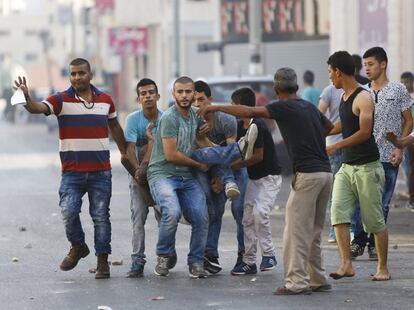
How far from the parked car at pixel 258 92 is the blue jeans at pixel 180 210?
11845mm

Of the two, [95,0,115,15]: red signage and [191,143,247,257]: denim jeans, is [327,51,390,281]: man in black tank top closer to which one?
[191,143,247,257]: denim jeans

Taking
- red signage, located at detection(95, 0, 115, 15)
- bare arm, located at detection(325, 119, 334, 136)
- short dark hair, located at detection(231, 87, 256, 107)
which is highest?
red signage, located at detection(95, 0, 115, 15)

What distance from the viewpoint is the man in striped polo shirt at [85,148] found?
12.8 m

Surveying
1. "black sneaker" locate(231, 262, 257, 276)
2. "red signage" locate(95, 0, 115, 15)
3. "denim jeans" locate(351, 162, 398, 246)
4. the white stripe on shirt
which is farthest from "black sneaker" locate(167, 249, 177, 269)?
"red signage" locate(95, 0, 115, 15)

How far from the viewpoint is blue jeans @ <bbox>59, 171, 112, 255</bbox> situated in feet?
42.3

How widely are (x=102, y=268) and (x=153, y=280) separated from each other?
473mm

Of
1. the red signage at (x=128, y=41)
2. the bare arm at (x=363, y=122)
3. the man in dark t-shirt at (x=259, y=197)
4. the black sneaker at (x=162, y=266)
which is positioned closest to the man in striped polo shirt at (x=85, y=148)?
the black sneaker at (x=162, y=266)

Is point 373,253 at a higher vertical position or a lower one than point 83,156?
lower

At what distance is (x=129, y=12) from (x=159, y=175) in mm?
58018

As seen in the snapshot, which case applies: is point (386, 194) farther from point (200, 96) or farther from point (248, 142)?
point (200, 96)

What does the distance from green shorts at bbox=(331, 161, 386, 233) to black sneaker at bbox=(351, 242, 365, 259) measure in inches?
57.5

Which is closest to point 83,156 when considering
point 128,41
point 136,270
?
point 136,270

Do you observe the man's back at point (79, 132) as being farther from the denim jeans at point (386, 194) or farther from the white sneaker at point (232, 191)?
the denim jeans at point (386, 194)

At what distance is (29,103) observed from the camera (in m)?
12.2
